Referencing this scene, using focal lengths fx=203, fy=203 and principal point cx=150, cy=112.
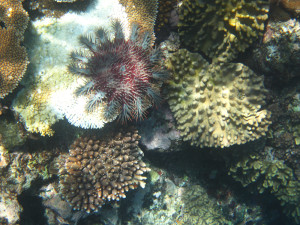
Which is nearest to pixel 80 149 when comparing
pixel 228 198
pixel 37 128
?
pixel 37 128

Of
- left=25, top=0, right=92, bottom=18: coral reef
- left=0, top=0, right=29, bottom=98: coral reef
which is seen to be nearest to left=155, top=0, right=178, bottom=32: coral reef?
left=25, top=0, right=92, bottom=18: coral reef

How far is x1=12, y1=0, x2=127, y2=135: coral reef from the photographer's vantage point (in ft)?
11.9

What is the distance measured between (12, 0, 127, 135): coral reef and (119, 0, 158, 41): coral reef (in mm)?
207

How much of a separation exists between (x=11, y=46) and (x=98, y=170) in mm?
2606

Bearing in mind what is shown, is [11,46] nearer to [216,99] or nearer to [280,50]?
[216,99]

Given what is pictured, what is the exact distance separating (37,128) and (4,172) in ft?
3.77

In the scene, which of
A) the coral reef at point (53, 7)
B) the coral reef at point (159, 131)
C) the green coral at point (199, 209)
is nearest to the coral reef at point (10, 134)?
the coral reef at point (53, 7)

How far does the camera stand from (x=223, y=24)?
343cm

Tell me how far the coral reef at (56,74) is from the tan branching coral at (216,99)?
57.4 inches

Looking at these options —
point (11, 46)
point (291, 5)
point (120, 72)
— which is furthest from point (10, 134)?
point (291, 5)

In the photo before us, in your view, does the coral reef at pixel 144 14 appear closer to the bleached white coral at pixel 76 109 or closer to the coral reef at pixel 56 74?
the coral reef at pixel 56 74

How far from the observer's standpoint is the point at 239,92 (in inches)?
147

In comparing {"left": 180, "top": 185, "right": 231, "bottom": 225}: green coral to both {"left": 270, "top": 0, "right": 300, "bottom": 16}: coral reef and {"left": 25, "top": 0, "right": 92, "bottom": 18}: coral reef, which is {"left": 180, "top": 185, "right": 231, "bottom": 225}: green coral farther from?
{"left": 25, "top": 0, "right": 92, "bottom": 18}: coral reef

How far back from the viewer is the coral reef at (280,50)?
3479 millimetres
